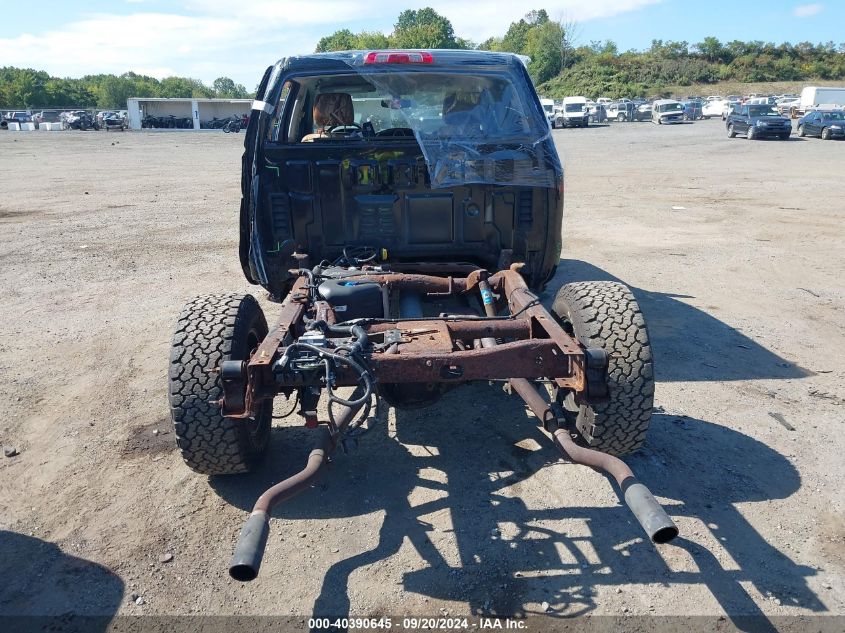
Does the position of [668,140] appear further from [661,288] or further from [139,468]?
[139,468]

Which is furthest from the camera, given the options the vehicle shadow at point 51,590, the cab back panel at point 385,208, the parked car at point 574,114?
the parked car at point 574,114

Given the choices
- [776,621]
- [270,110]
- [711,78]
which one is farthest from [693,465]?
[711,78]

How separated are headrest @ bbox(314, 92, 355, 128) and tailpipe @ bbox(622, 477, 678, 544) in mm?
4093

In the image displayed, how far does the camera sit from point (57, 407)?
446 cm

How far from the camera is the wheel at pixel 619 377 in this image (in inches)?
129

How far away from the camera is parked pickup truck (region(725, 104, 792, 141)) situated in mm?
29969

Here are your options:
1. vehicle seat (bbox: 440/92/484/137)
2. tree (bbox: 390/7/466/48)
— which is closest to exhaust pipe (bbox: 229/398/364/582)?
vehicle seat (bbox: 440/92/484/137)

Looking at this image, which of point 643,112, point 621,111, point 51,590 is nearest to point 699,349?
point 51,590

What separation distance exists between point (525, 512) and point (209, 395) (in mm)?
1633

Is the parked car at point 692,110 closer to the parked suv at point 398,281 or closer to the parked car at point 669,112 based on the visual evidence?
the parked car at point 669,112

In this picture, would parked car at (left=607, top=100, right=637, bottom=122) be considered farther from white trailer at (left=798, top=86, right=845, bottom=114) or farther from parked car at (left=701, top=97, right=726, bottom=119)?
white trailer at (left=798, top=86, right=845, bottom=114)

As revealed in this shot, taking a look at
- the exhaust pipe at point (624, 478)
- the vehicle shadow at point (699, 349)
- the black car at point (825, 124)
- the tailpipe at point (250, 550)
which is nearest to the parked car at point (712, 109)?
the black car at point (825, 124)

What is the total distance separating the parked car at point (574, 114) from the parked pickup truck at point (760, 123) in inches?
552

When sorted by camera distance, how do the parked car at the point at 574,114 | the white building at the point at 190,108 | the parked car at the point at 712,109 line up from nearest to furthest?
the parked car at the point at 574,114, the parked car at the point at 712,109, the white building at the point at 190,108
